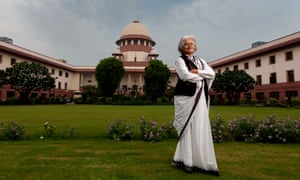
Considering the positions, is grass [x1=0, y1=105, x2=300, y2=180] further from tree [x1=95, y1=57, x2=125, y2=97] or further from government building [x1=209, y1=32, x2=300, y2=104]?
tree [x1=95, y1=57, x2=125, y2=97]

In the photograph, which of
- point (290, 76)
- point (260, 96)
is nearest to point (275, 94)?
point (260, 96)

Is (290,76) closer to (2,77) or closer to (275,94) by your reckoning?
(275,94)

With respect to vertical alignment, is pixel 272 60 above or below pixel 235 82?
above

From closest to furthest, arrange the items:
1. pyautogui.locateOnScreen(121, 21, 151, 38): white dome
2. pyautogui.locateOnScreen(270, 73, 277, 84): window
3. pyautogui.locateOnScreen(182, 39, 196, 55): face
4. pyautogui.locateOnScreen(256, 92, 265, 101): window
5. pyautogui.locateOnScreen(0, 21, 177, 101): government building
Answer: pyautogui.locateOnScreen(182, 39, 196, 55): face < pyautogui.locateOnScreen(270, 73, 277, 84): window < pyautogui.locateOnScreen(256, 92, 265, 101): window < pyautogui.locateOnScreen(0, 21, 177, 101): government building < pyautogui.locateOnScreen(121, 21, 151, 38): white dome

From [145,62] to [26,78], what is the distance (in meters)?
24.7

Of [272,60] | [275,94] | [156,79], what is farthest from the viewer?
[156,79]

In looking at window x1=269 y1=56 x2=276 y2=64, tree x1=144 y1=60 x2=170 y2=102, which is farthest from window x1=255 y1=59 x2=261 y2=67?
tree x1=144 y1=60 x2=170 y2=102

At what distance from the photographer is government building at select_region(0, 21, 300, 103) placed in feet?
75.5

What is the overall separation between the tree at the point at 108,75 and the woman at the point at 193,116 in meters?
29.1

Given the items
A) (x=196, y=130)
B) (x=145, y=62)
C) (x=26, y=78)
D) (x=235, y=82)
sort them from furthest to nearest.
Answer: (x=145, y=62), (x=235, y=82), (x=26, y=78), (x=196, y=130)

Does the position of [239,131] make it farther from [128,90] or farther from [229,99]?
[128,90]

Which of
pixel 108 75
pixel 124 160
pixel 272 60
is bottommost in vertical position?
pixel 124 160

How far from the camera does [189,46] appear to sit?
3.24 metres

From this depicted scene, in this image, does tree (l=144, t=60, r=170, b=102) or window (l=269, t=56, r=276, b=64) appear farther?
tree (l=144, t=60, r=170, b=102)
